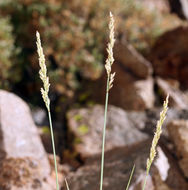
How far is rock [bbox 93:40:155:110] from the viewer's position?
7.43m

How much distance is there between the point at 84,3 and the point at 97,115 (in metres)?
3.22

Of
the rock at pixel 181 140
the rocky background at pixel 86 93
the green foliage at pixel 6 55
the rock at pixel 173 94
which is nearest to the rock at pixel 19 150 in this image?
the rocky background at pixel 86 93

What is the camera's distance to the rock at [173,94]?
7200 millimetres

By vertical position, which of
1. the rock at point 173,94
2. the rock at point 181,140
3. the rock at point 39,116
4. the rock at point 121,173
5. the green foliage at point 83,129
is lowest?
the rock at point 39,116

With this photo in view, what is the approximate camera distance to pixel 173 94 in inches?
A: 296

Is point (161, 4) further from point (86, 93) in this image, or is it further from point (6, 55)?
point (6, 55)

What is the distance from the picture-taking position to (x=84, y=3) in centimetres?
774

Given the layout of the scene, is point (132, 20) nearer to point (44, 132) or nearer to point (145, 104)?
point (145, 104)

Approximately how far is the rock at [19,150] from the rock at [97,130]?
1.19 metres

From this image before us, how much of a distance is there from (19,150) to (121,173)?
1.40 meters

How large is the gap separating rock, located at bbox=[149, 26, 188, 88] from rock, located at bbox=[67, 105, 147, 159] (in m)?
2.65

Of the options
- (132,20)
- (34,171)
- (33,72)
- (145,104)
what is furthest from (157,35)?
(34,171)

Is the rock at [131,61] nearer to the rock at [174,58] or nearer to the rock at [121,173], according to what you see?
the rock at [174,58]

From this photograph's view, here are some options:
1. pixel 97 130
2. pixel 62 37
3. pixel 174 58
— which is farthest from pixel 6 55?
pixel 174 58
